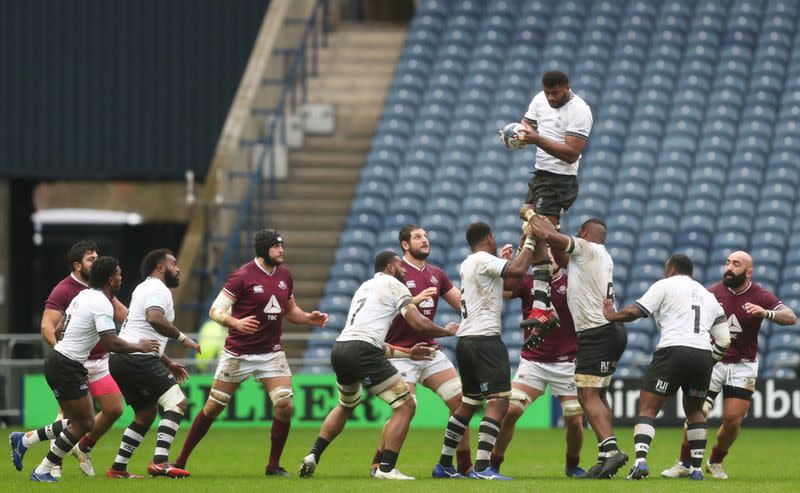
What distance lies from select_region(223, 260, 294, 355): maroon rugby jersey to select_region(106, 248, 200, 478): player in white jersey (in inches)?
19.2

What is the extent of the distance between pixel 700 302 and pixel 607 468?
1.75 meters

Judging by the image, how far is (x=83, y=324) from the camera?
1345 cm

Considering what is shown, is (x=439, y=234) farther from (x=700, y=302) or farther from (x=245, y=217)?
(x=700, y=302)

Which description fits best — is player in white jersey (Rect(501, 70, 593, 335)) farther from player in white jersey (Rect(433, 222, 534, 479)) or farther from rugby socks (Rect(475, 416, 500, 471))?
rugby socks (Rect(475, 416, 500, 471))

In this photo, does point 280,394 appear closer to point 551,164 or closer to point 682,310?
point 551,164

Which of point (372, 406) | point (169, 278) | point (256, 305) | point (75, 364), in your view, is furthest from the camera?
point (372, 406)

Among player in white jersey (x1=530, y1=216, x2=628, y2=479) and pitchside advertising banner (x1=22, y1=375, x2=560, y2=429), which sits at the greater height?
player in white jersey (x1=530, y1=216, x2=628, y2=479)

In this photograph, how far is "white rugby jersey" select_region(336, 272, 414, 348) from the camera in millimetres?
13828

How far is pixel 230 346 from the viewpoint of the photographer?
1441cm

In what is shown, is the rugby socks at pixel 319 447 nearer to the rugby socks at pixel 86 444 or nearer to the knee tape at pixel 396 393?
the knee tape at pixel 396 393

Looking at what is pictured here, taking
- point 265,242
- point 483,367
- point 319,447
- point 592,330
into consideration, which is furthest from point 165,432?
point 592,330

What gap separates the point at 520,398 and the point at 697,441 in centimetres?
178

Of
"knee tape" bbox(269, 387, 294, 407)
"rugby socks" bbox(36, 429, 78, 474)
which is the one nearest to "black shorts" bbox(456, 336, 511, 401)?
"knee tape" bbox(269, 387, 294, 407)

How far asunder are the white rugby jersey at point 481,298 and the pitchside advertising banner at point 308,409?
877 centimetres
